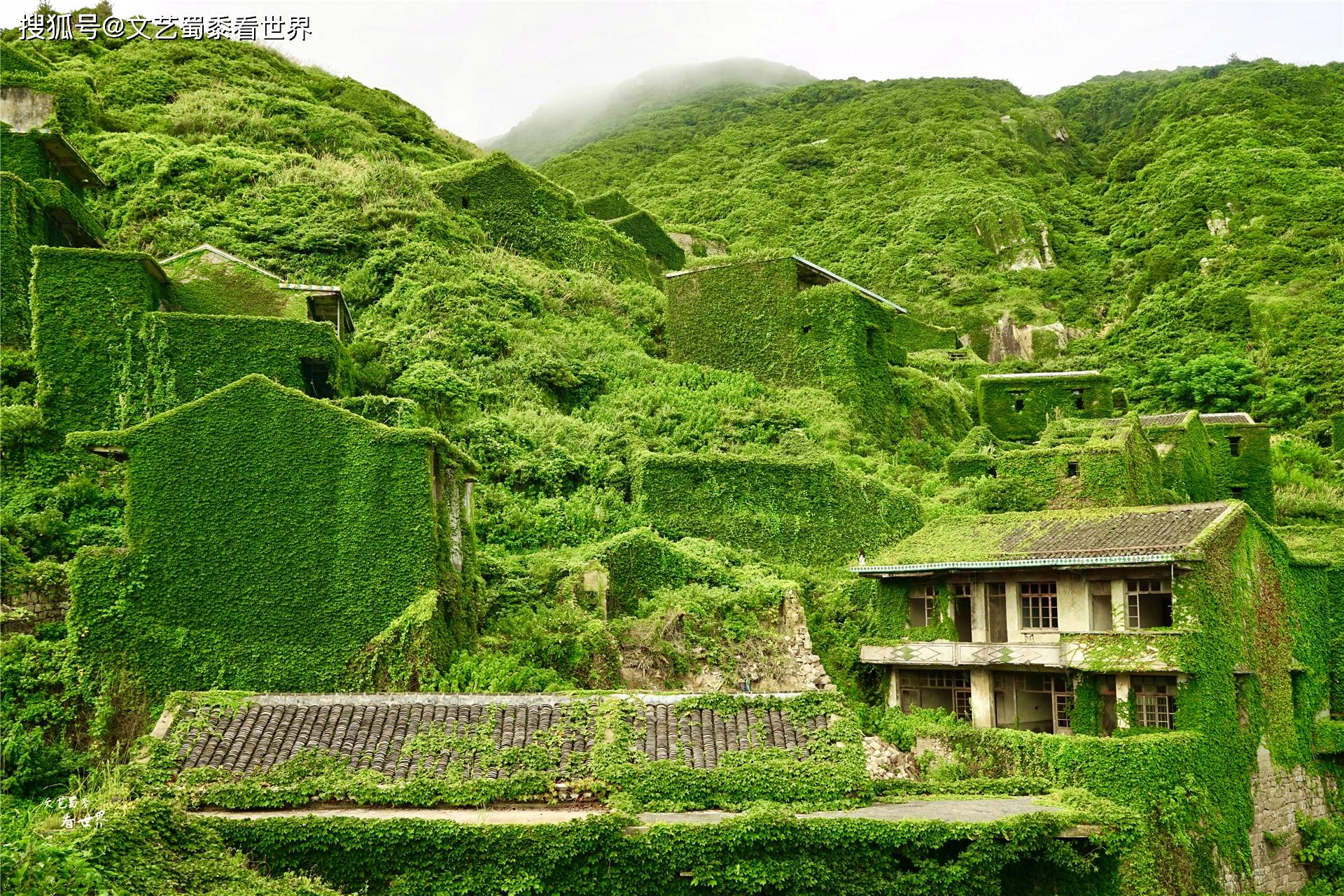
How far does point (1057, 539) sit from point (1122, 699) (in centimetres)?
429

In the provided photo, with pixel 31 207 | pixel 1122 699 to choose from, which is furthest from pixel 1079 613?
pixel 31 207

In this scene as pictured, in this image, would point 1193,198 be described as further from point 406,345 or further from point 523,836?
point 523,836

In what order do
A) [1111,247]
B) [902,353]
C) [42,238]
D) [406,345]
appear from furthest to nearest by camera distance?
[1111,247]
[902,353]
[406,345]
[42,238]

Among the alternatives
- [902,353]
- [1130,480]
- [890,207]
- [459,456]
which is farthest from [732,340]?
[890,207]

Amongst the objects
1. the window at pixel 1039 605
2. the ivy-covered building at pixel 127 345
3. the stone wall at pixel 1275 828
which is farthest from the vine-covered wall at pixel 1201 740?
the ivy-covered building at pixel 127 345

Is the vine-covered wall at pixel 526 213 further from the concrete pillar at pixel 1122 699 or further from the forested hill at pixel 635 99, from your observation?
the forested hill at pixel 635 99

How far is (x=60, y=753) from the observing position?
20797 millimetres

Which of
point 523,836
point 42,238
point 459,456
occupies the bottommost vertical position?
point 523,836

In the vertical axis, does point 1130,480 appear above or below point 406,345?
below

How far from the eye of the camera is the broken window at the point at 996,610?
96.3ft

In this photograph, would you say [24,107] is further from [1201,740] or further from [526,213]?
[1201,740]

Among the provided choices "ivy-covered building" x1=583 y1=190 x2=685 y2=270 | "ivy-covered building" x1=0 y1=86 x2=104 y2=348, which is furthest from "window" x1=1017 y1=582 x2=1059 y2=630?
"ivy-covered building" x1=583 y1=190 x2=685 y2=270

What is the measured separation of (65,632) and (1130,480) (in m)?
27.8

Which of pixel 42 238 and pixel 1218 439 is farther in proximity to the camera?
pixel 1218 439
